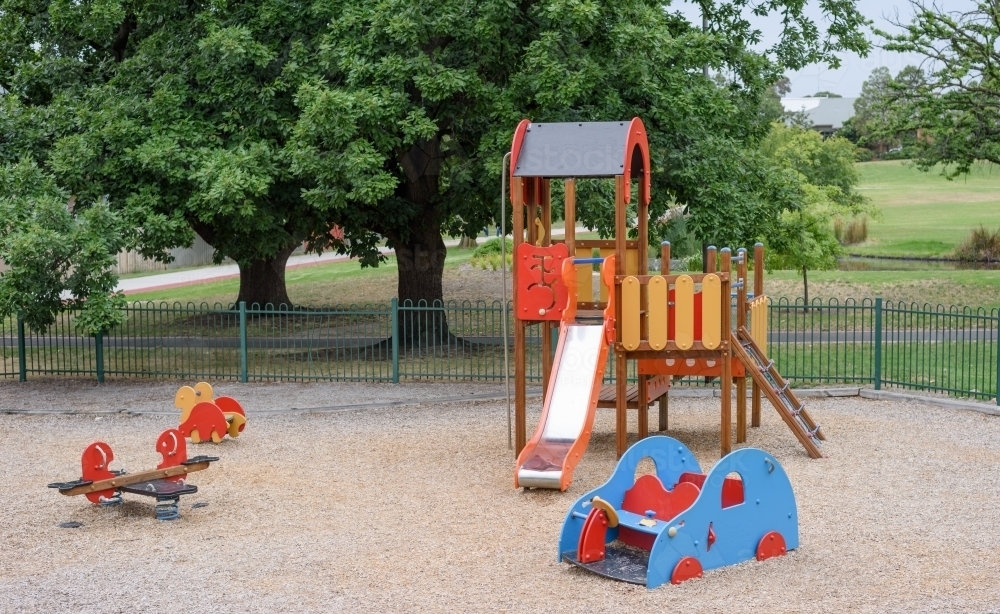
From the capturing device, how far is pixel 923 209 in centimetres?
5525

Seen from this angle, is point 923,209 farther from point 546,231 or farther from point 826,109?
point 826,109

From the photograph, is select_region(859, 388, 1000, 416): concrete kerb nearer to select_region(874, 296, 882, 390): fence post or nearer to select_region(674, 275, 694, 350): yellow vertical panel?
select_region(874, 296, 882, 390): fence post

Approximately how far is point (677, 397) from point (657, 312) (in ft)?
14.3

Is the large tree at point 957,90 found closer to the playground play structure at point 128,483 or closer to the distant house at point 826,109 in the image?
the playground play structure at point 128,483

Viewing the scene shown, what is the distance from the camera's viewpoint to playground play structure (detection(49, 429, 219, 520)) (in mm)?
9281

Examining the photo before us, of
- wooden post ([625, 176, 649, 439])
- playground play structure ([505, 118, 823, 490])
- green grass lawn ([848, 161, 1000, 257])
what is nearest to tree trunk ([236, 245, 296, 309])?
wooden post ([625, 176, 649, 439])

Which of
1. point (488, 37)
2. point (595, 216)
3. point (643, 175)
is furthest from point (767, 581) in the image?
point (488, 37)

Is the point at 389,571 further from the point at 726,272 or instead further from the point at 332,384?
the point at 332,384

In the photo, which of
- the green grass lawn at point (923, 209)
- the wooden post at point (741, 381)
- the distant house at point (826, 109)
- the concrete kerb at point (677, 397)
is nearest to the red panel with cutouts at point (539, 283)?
the wooden post at point (741, 381)

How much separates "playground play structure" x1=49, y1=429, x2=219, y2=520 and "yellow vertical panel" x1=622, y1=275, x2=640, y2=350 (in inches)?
158

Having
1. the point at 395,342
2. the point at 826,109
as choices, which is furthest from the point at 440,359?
the point at 826,109

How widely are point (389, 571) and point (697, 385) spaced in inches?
364

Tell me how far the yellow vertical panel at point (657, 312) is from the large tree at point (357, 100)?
172 inches

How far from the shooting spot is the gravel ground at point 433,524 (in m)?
7.29
